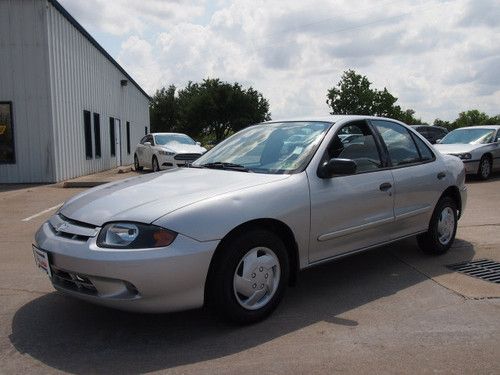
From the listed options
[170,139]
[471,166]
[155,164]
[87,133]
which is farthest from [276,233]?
[87,133]

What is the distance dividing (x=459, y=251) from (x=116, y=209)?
4.07 meters

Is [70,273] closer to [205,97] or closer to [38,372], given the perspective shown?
[38,372]

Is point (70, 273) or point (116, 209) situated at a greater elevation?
point (116, 209)

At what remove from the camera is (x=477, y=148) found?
13555 millimetres

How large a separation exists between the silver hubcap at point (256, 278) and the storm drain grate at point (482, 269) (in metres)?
2.23

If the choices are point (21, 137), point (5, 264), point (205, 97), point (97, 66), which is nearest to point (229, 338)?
point (5, 264)

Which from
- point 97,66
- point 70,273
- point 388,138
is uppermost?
point 97,66

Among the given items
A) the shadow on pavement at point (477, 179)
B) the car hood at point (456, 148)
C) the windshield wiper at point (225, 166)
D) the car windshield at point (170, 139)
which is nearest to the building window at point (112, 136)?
the car windshield at point (170, 139)

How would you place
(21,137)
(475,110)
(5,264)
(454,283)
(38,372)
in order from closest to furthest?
(38,372) → (454,283) → (5,264) → (21,137) → (475,110)

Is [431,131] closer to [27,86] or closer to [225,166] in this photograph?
[27,86]

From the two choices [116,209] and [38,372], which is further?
[116,209]

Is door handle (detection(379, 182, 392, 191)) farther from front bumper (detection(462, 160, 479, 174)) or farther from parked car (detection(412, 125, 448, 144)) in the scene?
parked car (detection(412, 125, 448, 144))

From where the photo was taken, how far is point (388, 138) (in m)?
5.18

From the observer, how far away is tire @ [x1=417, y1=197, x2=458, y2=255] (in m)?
5.53
